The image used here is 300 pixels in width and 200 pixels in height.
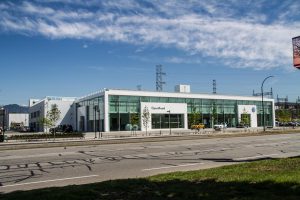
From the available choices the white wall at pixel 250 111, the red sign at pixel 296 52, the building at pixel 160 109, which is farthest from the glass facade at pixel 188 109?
the red sign at pixel 296 52

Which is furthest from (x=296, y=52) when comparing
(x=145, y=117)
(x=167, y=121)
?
(x=167, y=121)

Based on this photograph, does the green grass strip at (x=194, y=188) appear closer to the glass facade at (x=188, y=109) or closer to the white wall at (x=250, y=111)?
the glass facade at (x=188, y=109)

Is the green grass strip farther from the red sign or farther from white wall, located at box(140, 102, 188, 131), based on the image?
white wall, located at box(140, 102, 188, 131)

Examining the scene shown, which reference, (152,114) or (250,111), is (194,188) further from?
(250,111)

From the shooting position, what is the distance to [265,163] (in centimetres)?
1421

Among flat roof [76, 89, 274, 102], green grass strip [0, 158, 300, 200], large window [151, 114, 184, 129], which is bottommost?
green grass strip [0, 158, 300, 200]

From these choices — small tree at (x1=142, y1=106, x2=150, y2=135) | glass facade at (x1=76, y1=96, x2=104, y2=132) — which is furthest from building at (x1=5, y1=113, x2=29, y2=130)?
small tree at (x1=142, y1=106, x2=150, y2=135)

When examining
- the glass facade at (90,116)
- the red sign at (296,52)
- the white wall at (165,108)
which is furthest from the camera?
the white wall at (165,108)

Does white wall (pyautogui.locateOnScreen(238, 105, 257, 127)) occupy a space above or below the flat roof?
below

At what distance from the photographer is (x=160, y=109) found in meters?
81.6

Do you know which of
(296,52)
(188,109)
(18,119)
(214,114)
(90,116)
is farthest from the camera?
(18,119)

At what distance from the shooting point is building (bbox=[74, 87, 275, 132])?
76125 millimetres

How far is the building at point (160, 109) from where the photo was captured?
7612 cm

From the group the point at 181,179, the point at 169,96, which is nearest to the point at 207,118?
the point at 169,96
